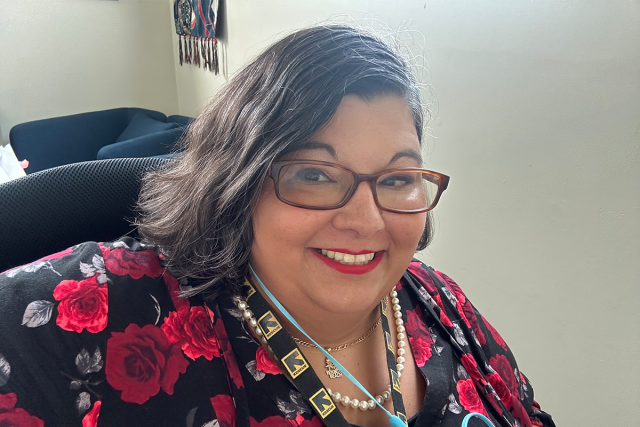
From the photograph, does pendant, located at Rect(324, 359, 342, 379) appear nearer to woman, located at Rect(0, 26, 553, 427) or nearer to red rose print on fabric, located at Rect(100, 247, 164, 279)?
woman, located at Rect(0, 26, 553, 427)

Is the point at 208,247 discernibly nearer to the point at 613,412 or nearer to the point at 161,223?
the point at 161,223

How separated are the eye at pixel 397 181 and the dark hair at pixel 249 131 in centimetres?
13

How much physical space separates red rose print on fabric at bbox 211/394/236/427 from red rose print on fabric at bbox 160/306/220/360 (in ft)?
0.21

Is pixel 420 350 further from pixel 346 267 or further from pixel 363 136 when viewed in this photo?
pixel 363 136

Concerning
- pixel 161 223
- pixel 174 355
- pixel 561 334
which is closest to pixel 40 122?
pixel 161 223

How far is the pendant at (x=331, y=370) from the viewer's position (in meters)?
0.81

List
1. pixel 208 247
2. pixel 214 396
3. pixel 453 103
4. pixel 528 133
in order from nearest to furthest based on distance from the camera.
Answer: pixel 214 396
pixel 208 247
pixel 528 133
pixel 453 103

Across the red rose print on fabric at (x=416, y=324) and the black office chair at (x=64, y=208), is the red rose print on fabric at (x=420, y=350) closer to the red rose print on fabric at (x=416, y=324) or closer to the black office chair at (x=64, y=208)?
the red rose print on fabric at (x=416, y=324)

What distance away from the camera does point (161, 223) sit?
2.61ft

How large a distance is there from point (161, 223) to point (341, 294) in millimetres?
354

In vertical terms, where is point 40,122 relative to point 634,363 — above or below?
below

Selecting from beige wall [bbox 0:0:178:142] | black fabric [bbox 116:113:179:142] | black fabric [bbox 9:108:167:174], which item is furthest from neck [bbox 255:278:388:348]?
beige wall [bbox 0:0:178:142]

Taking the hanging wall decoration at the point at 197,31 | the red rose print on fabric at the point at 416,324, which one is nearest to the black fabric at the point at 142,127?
the hanging wall decoration at the point at 197,31

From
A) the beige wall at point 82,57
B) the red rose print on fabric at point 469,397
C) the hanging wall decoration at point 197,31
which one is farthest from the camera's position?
the beige wall at point 82,57
